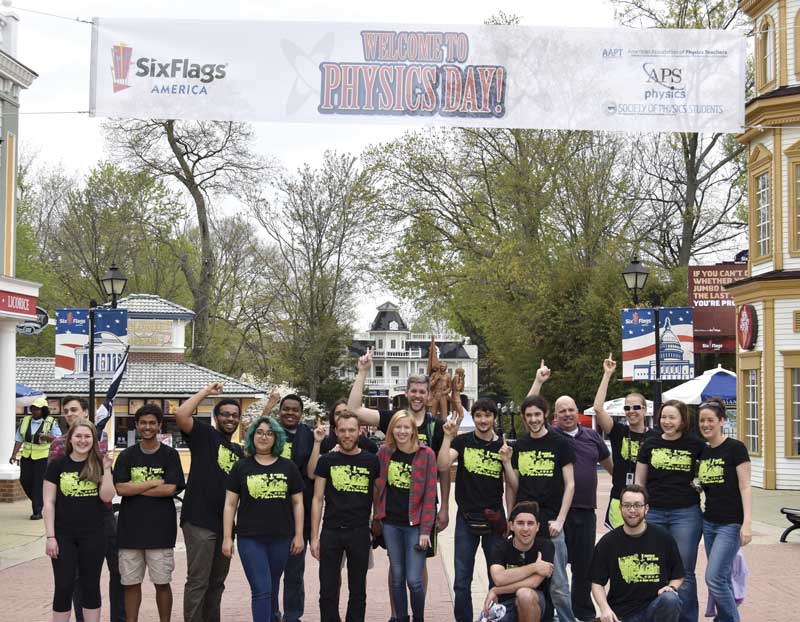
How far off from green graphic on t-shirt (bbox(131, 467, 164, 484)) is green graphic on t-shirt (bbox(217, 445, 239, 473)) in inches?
17.7

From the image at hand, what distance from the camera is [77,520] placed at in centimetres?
776

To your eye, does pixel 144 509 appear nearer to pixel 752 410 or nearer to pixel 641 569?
pixel 641 569

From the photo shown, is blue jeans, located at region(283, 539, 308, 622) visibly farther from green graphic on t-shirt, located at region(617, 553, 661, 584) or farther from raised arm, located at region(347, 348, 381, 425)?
green graphic on t-shirt, located at region(617, 553, 661, 584)

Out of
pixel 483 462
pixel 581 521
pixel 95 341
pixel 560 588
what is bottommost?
pixel 560 588

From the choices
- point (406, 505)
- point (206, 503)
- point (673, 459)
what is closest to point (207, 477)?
point (206, 503)

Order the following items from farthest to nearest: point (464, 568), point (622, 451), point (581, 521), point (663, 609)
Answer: point (622, 451)
point (581, 521)
point (464, 568)
point (663, 609)

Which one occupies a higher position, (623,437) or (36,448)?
(623,437)

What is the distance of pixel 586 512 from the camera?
27.9ft

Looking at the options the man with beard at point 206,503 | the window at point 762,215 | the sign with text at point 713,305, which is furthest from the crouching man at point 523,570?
the sign with text at point 713,305

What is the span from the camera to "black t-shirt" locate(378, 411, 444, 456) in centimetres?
855

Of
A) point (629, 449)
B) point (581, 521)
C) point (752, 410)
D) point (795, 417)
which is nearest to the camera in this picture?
point (581, 521)

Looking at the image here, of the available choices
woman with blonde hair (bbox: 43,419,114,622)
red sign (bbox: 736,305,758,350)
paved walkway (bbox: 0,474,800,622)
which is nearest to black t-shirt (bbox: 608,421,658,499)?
paved walkway (bbox: 0,474,800,622)

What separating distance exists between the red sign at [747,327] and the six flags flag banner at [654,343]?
556cm

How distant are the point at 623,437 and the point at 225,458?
131 inches
